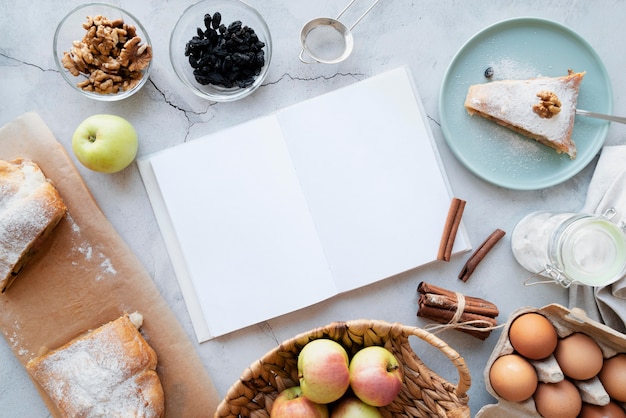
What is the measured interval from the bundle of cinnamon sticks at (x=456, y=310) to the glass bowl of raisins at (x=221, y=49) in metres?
0.65

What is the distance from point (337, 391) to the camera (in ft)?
3.76

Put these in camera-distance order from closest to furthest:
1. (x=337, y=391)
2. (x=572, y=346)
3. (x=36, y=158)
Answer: (x=337, y=391)
(x=572, y=346)
(x=36, y=158)

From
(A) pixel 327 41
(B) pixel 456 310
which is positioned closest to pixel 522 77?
(A) pixel 327 41

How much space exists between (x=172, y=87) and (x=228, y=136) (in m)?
0.19

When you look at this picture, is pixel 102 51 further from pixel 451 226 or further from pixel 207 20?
pixel 451 226

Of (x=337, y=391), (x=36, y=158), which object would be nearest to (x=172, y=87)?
(x=36, y=158)

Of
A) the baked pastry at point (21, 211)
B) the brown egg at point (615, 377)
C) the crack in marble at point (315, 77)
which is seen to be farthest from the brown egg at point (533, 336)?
the baked pastry at point (21, 211)

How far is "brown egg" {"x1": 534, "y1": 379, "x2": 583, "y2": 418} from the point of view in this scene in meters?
1.22

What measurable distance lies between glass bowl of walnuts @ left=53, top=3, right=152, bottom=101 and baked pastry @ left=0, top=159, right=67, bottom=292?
0.24m

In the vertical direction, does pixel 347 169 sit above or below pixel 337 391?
above

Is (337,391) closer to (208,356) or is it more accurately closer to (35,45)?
(208,356)

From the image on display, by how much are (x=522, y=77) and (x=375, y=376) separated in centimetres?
81

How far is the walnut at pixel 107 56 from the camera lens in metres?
1.28

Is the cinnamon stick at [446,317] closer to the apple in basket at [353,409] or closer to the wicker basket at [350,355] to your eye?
the wicker basket at [350,355]
